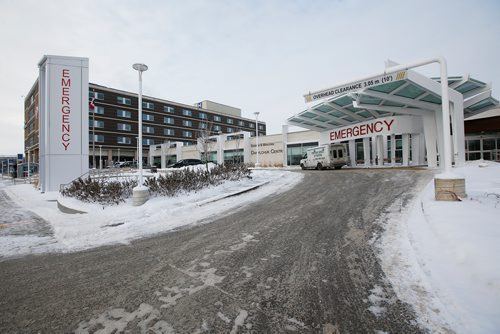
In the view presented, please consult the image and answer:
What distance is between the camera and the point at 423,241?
434 cm

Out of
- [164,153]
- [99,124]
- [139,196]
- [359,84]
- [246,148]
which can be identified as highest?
[99,124]

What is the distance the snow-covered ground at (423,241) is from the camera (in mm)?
2557

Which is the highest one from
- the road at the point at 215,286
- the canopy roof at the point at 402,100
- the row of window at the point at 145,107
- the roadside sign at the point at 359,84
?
the row of window at the point at 145,107

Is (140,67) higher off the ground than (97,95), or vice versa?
(97,95)

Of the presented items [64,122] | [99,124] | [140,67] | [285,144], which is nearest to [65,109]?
[64,122]

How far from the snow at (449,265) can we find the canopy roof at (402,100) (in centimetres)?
1350

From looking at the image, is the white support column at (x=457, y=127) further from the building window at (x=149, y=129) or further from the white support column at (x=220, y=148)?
the building window at (x=149, y=129)

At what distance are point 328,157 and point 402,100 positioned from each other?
8093mm

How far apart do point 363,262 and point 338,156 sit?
22.2 meters

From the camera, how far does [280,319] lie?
2.45 meters

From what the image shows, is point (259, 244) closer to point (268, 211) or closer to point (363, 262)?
point (363, 262)

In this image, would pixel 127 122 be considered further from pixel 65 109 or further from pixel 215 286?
pixel 215 286

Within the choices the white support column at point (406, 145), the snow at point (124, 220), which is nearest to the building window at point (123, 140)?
the snow at point (124, 220)

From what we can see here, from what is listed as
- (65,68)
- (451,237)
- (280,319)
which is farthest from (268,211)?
(65,68)
